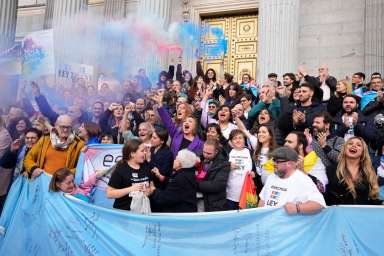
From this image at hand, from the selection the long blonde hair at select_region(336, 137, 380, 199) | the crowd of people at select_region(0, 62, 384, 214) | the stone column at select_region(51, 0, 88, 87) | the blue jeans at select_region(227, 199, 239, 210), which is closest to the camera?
the long blonde hair at select_region(336, 137, 380, 199)

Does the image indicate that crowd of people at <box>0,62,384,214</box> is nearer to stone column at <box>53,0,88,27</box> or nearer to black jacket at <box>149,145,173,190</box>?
black jacket at <box>149,145,173,190</box>

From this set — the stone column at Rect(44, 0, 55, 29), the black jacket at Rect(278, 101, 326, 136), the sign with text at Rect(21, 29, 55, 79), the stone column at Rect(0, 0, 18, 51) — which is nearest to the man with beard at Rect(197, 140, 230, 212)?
the black jacket at Rect(278, 101, 326, 136)

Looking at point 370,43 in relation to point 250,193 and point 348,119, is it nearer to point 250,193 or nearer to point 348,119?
point 348,119

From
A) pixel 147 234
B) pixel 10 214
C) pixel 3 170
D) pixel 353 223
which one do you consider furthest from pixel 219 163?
pixel 3 170

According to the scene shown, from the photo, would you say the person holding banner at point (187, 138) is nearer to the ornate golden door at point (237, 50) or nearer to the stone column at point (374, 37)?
the stone column at point (374, 37)

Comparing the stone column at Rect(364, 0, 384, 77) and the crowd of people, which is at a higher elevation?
the stone column at Rect(364, 0, 384, 77)

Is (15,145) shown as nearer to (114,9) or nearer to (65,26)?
(65,26)

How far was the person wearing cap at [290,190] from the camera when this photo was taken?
4.10 metres

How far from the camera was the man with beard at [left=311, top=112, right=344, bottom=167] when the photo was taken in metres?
5.39

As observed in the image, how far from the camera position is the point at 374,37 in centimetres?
1261

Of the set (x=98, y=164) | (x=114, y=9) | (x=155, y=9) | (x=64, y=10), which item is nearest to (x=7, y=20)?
(x=64, y=10)

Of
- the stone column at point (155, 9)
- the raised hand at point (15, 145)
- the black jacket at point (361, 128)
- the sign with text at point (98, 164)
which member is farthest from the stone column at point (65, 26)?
the black jacket at point (361, 128)

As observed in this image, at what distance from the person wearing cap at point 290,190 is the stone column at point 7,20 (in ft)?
40.3

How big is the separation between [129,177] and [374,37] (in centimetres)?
1024
